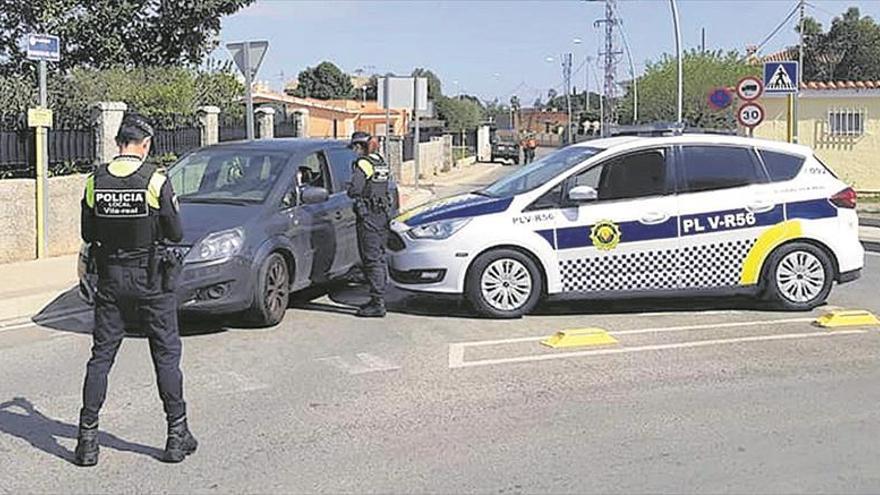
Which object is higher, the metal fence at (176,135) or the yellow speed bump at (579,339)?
the metal fence at (176,135)

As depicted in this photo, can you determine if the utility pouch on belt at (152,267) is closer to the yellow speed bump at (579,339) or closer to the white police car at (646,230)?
the yellow speed bump at (579,339)

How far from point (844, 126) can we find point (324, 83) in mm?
72030

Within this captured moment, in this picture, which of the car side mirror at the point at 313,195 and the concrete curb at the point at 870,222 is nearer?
the car side mirror at the point at 313,195

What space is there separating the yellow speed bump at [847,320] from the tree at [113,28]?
2328cm

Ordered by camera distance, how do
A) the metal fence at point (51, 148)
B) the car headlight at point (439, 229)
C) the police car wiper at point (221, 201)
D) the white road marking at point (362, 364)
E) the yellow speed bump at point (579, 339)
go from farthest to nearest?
the metal fence at point (51, 148), the car headlight at point (439, 229), the police car wiper at point (221, 201), the yellow speed bump at point (579, 339), the white road marking at point (362, 364)

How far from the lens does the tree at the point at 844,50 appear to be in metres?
66.6

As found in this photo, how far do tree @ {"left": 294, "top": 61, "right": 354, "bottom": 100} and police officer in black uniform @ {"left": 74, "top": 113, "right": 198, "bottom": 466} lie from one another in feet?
295

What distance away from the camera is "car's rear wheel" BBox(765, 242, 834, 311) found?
9711 millimetres

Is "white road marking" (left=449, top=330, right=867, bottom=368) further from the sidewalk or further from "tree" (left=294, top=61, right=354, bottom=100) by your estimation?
"tree" (left=294, top=61, right=354, bottom=100)

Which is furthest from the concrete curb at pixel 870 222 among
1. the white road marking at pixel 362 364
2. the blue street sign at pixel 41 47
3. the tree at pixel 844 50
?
the tree at pixel 844 50

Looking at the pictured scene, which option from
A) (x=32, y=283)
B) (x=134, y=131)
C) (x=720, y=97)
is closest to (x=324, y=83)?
(x=720, y=97)

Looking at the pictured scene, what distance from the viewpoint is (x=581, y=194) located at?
9359 millimetres

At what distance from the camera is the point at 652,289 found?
954 cm

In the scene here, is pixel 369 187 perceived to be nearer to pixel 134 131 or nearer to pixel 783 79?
pixel 134 131
